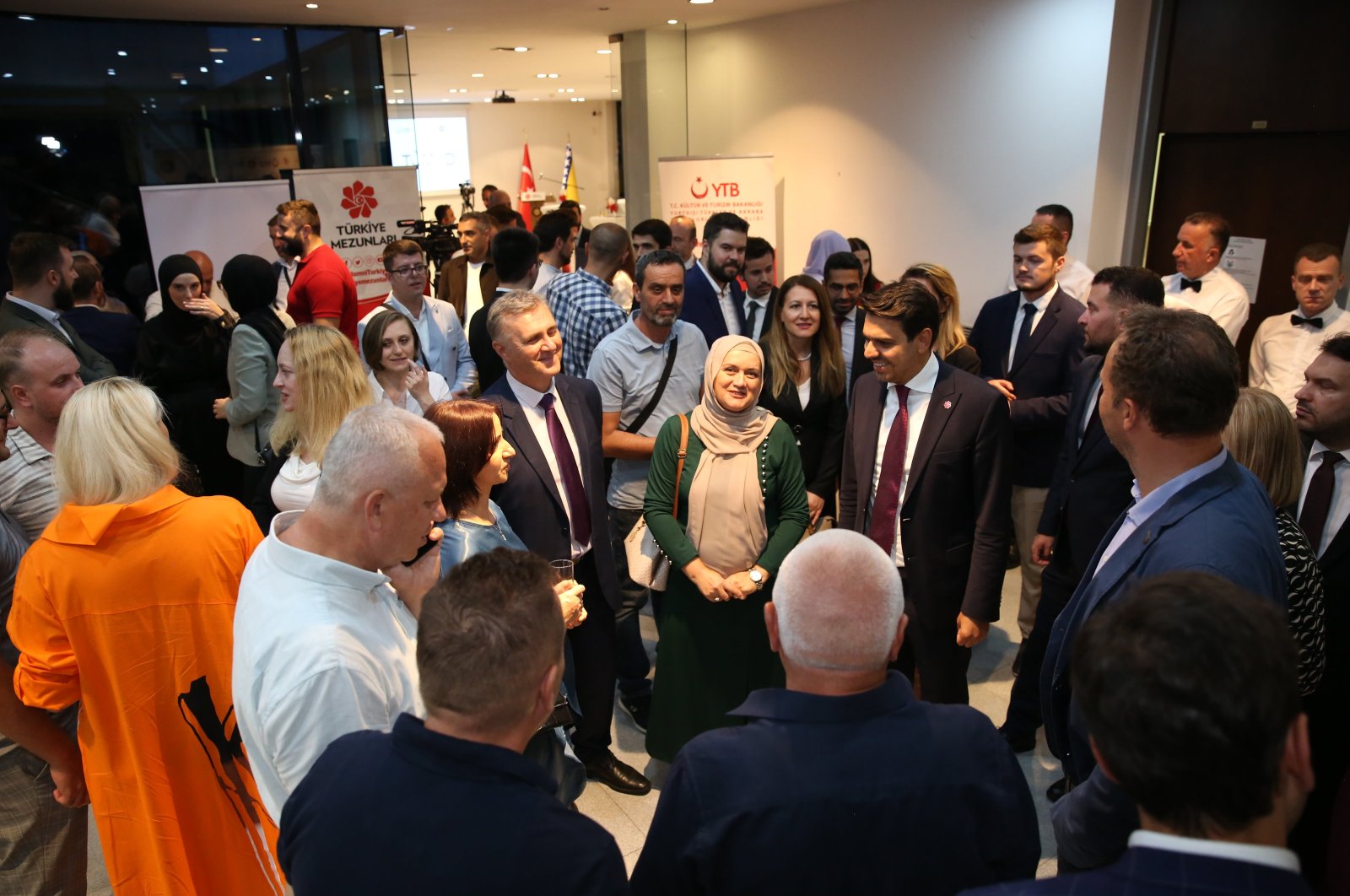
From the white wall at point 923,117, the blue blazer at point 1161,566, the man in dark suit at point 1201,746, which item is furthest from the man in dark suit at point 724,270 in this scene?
the man in dark suit at point 1201,746

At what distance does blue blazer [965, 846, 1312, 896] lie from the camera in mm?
881

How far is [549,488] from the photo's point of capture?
2645 mm

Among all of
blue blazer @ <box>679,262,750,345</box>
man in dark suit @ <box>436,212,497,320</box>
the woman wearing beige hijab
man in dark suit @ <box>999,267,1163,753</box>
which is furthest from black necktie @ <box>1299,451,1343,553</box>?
man in dark suit @ <box>436,212,497,320</box>

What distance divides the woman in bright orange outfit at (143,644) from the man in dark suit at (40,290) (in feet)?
7.32

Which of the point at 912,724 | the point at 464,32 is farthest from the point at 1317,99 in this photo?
the point at 464,32

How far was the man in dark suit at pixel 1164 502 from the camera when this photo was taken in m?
1.59

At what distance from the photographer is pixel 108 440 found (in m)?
1.88

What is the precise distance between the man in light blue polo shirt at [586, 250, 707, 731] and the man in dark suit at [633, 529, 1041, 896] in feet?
6.95

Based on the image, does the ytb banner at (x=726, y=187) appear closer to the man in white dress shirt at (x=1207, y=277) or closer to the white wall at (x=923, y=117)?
the white wall at (x=923, y=117)

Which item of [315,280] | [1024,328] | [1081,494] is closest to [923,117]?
[1024,328]

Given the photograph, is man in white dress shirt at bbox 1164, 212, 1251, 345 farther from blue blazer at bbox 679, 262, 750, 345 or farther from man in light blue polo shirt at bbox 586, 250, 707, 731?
man in light blue polo shirt at bbox 586, 250, 707, 731

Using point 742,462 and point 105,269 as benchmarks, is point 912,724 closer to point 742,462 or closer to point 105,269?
point 742,462

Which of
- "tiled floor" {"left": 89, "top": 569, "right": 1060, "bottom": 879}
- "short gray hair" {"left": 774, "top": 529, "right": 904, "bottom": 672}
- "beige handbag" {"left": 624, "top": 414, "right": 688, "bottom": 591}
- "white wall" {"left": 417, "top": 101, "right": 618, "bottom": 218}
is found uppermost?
"white wall" {"left": 417, "top": 101, "right": 618, "bottom": 218}

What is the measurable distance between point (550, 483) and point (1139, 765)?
1938 millimetres
